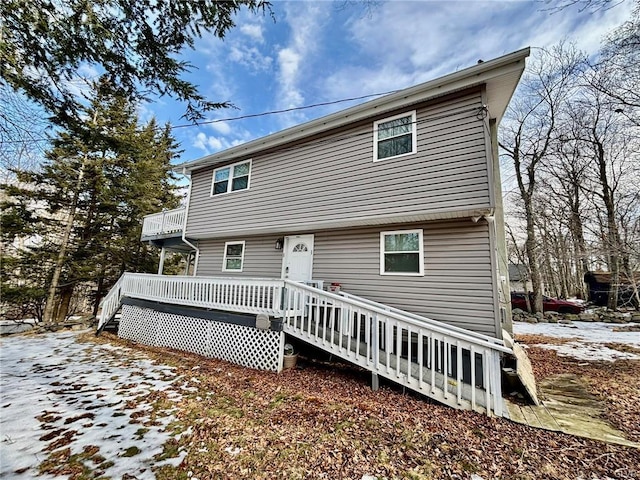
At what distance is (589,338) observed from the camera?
974cm

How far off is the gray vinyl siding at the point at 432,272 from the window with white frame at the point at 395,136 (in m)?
1.83

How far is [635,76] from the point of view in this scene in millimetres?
7363

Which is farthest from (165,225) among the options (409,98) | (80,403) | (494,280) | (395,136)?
(494,280)

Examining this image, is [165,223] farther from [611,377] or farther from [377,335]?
[611,377]

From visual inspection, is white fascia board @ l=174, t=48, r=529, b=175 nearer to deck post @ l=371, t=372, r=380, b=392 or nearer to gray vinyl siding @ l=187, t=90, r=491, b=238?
gray vinyl siding @ l=187, t=90, r=491, b=238

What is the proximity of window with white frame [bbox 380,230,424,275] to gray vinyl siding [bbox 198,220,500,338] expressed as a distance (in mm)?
118

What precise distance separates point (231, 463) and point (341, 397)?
2046 millimetres

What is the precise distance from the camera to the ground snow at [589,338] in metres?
7.36

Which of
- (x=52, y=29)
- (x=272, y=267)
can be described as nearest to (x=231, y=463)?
(x=52, y=29)

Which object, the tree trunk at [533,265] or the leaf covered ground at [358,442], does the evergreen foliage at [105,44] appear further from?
the tree trunk at [533,265]

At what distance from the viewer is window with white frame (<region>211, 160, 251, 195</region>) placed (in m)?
9.45

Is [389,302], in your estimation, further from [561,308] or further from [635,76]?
[561,308]

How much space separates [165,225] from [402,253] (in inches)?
382

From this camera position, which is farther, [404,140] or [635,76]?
[635,76]
